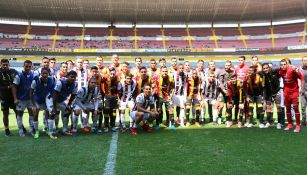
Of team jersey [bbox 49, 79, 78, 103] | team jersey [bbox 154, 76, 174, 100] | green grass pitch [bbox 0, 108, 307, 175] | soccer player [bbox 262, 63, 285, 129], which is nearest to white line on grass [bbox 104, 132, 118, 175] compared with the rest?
green grass pitch [bbox 0, 108, 307, 175]

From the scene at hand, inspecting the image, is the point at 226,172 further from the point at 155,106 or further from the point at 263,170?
the point at 155,106

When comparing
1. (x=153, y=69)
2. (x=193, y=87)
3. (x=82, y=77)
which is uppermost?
(x=153, y=69)

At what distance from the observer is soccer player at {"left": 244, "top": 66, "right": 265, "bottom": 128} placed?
8.31 metres

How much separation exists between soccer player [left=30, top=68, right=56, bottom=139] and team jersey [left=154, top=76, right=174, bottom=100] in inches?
110

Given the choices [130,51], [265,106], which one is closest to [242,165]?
[265,106]

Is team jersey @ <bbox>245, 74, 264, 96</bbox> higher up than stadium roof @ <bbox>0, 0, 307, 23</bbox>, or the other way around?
stadium roof @ <bbox>0, 0, 307, 23</bbox>

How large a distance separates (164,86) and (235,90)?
2.09m

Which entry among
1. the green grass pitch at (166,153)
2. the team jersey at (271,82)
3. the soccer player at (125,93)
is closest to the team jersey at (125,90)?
the soccer player at (125,93)

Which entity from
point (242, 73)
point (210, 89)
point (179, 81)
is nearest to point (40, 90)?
point (179, 81)

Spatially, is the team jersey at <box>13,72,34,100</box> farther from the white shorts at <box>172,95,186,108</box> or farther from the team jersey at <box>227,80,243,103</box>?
the team jersey at <box>227,80,243,103</box>

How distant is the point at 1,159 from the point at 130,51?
1253 inches

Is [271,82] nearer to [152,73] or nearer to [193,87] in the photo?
[193,87]

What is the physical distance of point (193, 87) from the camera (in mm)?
8930

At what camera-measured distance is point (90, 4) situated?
34.2 meters
